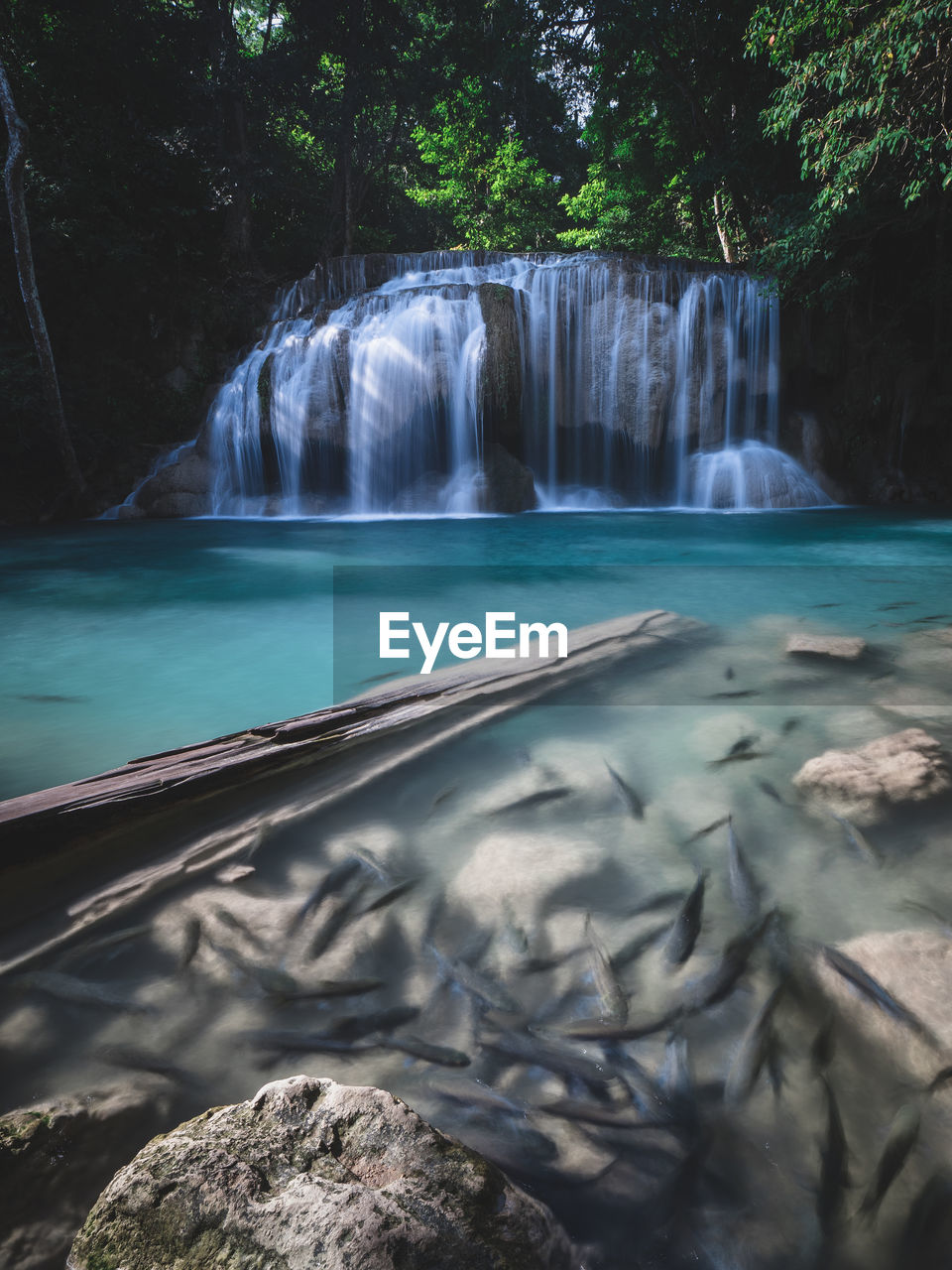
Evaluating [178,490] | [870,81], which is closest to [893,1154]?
[870,81]

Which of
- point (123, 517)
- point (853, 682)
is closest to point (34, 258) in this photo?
point (123, 517)

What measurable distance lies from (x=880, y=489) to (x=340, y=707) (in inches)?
605

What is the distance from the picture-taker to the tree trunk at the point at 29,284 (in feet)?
31.9

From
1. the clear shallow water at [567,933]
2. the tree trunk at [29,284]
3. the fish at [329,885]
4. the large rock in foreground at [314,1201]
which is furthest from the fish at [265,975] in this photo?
the tree trunk at [29,284]

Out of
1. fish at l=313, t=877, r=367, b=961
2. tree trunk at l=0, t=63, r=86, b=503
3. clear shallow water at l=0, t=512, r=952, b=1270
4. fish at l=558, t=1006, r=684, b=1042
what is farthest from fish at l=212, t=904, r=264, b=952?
tree trunk at l=0, t=63, r=86, b=503

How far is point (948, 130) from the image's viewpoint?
8.81 m

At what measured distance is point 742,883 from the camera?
5.52ft

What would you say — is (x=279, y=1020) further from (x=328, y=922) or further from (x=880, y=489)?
(x=880, y=489)

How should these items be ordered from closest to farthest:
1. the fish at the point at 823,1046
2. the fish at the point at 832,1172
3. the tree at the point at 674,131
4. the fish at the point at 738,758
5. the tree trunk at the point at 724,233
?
the fish at the point at 832,1172 < the fish at the point at 823,1046 < the fish at the point at 738,758 < the tree at the point at 674,131 < the tree trunk at the point at 724,233

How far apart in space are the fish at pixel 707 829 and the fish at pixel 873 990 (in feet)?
1.57

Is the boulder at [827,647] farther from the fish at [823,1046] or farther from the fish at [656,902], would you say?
the fish at [823,1046]

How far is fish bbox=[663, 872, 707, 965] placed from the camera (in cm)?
144

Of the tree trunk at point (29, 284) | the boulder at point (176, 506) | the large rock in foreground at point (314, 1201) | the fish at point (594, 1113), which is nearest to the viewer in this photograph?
the large rock in foreground at point (314, 1201)

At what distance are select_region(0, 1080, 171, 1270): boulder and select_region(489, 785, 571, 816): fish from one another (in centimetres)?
115
